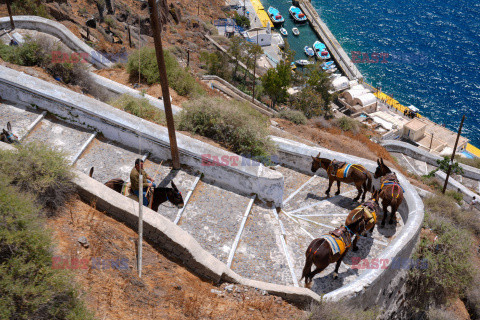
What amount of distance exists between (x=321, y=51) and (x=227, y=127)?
168 ft

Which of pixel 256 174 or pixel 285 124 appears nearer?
pixel 256 174

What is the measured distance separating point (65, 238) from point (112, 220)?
1.25 metres

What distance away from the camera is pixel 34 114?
1305 centimetres

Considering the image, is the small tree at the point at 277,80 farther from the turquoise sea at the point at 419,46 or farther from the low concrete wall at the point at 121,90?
the low concrete wall at the point at 121,90

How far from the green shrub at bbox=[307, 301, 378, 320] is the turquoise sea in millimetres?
47407

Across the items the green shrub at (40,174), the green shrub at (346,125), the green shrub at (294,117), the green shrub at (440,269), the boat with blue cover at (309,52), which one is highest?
the green shrub at (40,174)

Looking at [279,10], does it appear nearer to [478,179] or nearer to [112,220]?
[478,179]

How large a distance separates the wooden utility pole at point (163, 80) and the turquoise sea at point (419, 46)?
4715 centimetres

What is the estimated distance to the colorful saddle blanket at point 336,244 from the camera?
9440 millimetres

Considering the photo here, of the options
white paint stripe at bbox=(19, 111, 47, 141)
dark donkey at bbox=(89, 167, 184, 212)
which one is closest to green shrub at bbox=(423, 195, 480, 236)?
dark donkey at bbox=(89, 167, 184, 212)

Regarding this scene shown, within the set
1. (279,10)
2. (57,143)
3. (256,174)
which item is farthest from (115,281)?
(279,10)

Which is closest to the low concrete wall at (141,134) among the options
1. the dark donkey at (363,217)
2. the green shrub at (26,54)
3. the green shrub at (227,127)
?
the green shrub at (227,127)

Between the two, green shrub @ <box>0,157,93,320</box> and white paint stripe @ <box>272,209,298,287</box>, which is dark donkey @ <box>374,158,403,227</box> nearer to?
white paint stripe @ <box>272,209,298,287</box>

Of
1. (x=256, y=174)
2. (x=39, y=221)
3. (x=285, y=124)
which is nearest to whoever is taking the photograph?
(x=39, y=221)
